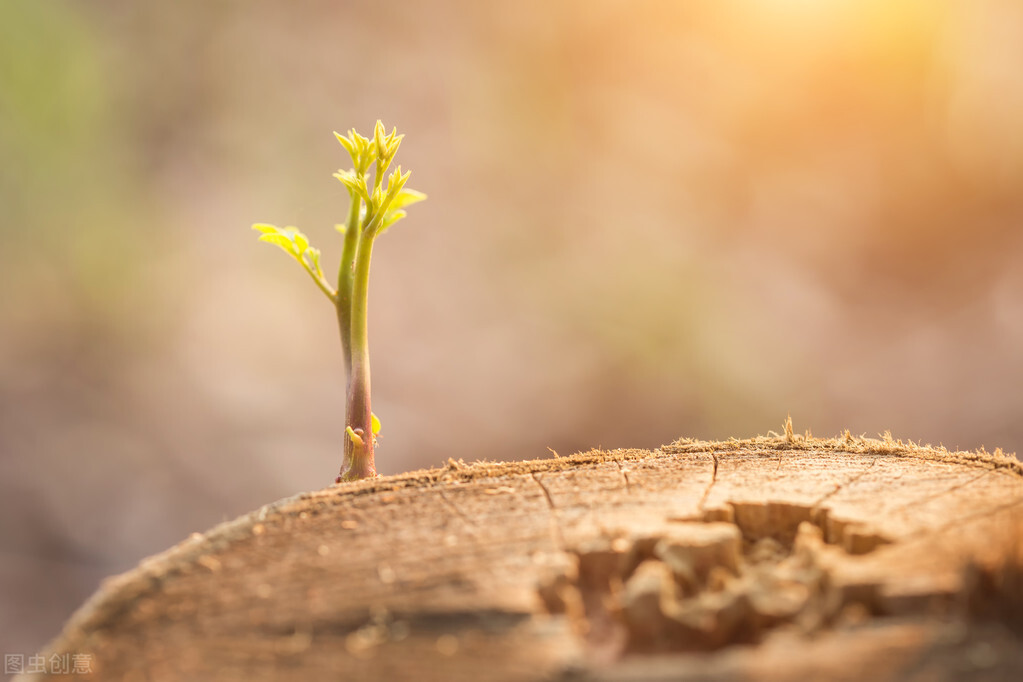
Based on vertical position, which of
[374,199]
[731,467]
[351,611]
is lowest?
[351,611]

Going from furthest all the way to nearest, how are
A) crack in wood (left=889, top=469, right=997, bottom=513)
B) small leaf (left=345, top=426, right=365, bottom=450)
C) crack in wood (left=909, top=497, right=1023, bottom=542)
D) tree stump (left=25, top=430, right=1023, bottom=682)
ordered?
small leaf (left=345, top=426, right=365, bottom=450) < crack in wood (left=889, top=469, right=997, bottom=513) < crack in wood (left=909, top=497, right=1023, bottom=542) < tree stump (left=25, top=430, right=1023, bottom=682)

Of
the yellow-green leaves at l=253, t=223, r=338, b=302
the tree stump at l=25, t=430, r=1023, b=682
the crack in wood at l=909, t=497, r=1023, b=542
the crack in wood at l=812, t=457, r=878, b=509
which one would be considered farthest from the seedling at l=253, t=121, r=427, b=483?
the crack in wood at l=909, t=497, r=1023, b=542

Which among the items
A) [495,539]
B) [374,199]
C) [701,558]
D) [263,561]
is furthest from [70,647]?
[374,199]

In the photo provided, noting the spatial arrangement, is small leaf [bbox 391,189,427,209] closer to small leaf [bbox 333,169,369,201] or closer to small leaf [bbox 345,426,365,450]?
small leaf [bbox 333,169,369,201]

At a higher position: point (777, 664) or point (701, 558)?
point (701, 558)

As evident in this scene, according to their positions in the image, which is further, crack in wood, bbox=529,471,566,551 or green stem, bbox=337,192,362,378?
green stem, bbox=337,192,362,378

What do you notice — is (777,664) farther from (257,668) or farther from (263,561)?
(263,561)

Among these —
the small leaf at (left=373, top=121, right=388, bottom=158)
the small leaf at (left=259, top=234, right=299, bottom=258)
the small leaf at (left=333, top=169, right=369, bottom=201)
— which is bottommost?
the small leaf at (left=259, top=234, right=299, bottom=258)

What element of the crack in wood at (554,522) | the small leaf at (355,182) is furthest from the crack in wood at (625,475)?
the small leaf at (355,182)

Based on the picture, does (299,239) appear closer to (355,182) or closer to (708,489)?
(355,182)
